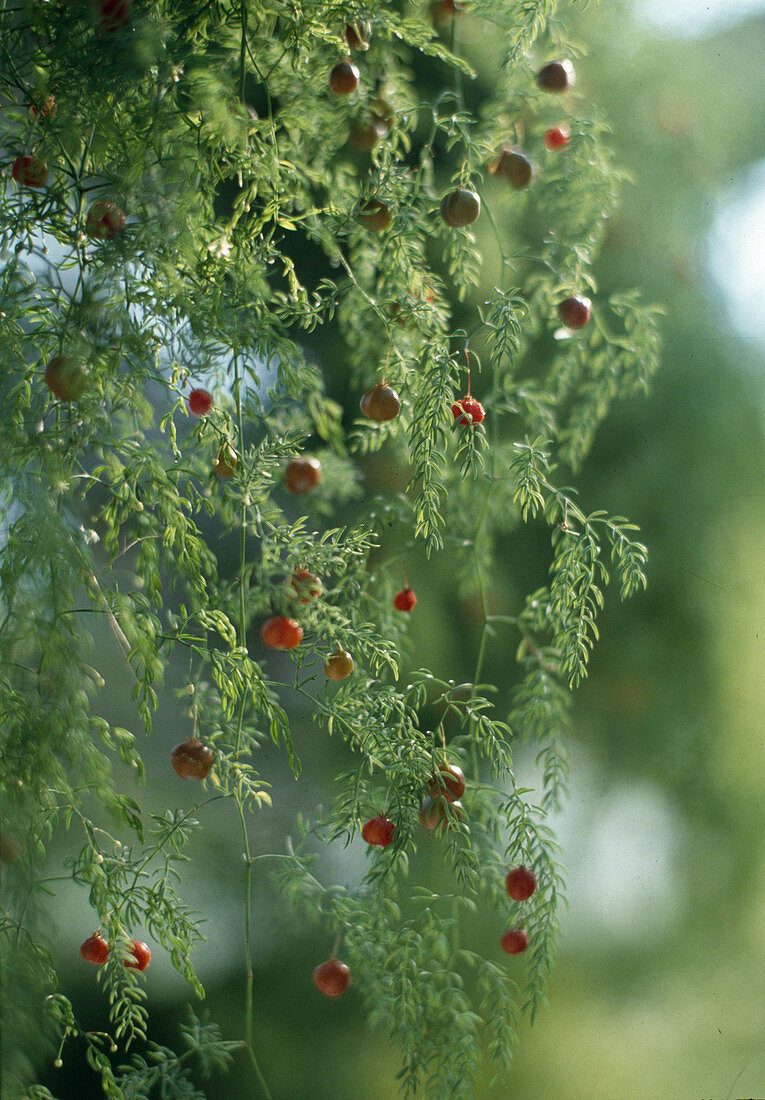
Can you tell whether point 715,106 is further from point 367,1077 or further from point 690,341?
point 367,1077

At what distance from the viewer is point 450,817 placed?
951 millimetres

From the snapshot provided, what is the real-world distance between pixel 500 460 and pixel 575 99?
2.23 ft

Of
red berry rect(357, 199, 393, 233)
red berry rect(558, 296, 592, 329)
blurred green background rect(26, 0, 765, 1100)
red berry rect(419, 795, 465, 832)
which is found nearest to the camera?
red berry rect(419, 795, 465, 832)

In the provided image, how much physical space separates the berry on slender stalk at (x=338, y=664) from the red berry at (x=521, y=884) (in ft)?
1.12

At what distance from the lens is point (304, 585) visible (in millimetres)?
999

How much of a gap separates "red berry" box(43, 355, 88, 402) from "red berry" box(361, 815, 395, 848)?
1.88 feet

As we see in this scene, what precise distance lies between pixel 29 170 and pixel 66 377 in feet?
0.73

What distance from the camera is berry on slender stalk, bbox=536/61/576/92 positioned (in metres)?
1.13

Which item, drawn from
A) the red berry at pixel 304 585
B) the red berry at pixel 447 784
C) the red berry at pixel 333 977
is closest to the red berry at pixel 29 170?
the red berry at pixel 304 585

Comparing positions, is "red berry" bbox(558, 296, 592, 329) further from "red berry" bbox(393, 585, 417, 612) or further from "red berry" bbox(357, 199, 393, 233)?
"red berry" bbox(393, 585, 417, 612)

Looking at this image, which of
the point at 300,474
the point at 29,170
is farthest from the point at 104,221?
the point at 300,474

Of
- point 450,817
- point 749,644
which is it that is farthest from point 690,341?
point 450,817

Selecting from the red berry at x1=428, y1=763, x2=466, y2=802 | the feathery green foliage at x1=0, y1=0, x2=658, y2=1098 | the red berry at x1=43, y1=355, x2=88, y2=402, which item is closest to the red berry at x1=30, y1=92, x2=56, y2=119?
the feathery green foliage at x1=0, y1=0, x2=658, y2=1098

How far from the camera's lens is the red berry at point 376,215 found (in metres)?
1.07
